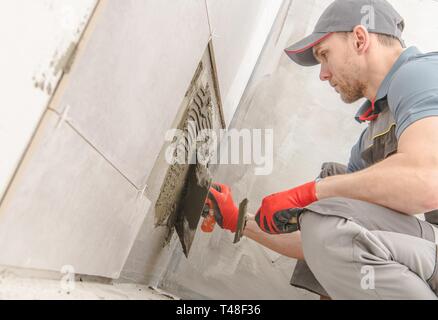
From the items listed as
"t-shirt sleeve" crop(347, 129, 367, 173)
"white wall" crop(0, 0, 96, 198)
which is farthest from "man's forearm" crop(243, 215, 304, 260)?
"white wall" crop(0, 0, 96, 198)

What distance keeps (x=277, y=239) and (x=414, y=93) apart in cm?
109

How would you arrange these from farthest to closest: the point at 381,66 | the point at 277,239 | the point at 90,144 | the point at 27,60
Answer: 1. the point at 277,239
2. the point at 381,66
3. the point at 90,144
4. the point at 27,60

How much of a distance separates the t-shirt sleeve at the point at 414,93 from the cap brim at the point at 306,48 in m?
0.55

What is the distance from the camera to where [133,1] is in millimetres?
783

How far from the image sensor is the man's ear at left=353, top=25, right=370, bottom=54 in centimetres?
163

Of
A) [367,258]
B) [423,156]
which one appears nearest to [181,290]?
[367,258]

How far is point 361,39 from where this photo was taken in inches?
64.9

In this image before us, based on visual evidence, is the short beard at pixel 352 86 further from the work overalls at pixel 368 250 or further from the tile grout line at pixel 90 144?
the tile grout line at pixel 90 144

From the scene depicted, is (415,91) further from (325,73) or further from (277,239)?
(277,239)

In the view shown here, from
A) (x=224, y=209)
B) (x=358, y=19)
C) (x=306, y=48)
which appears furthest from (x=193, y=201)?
(x=358, y=19)

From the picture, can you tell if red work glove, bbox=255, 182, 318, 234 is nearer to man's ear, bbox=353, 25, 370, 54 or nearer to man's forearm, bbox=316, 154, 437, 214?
man's forearm, bbox=316, 154, 437, 214

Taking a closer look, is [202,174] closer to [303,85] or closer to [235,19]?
[235,19]

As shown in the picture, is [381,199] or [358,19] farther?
[358,19]

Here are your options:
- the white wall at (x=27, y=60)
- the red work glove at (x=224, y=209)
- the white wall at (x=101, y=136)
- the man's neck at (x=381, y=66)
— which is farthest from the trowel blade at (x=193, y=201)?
the white wall at (x=27, y=60)
